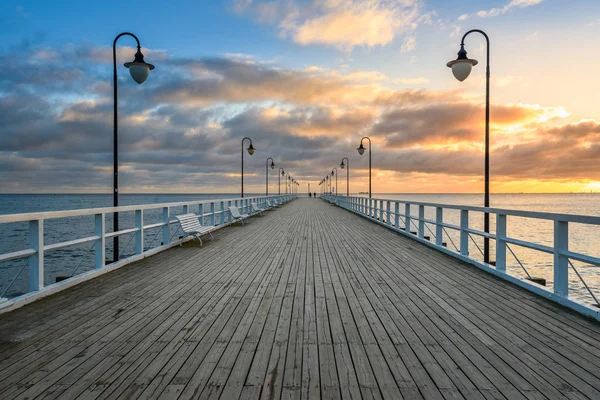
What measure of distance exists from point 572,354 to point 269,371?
247 centimetres

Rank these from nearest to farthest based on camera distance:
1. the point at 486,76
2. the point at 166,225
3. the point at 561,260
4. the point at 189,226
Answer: the point at 561,260 < the point at 486,76 < the point at 166,225 < the point at 189,226

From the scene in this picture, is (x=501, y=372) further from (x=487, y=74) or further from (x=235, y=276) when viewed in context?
(x=487, y=74)

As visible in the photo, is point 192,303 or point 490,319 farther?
point 192,303

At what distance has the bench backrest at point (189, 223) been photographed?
32.6 ft

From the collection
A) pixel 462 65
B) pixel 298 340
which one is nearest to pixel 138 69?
pixel 462 65

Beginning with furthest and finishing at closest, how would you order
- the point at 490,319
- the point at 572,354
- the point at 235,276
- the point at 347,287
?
1. the point at 235,276
2. the point at 347,287
3. the point at 490,319
4. the point at 572,354

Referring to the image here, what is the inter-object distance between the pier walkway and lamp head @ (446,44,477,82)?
4.42m

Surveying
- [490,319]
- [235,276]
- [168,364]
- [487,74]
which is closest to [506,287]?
[490,319]

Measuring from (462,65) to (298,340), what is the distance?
718cm

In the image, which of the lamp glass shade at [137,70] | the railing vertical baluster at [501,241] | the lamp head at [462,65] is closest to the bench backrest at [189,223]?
the lamp glass shade at [137,70]

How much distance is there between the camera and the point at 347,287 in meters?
5.61

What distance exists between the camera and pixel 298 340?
359cm

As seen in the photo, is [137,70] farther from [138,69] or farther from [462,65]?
[462,65]

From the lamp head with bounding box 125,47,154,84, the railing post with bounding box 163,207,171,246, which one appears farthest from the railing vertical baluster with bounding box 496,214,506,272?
the lamp head with bounding box 125,47,154,84
